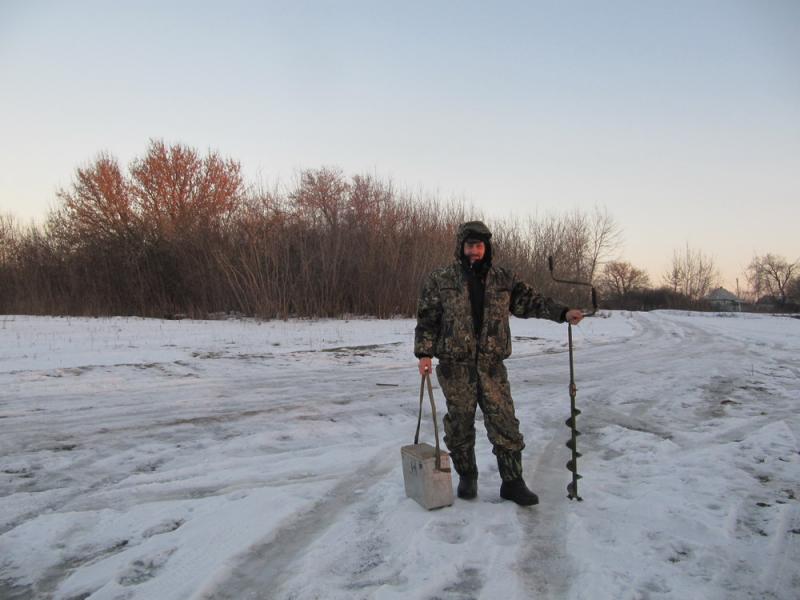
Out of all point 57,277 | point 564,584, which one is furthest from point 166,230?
point 564,584

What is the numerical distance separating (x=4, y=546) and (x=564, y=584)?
124 inches

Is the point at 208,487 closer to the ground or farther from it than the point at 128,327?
closer to the ground

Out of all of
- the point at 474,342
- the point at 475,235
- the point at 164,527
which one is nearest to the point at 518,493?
the point at 474,342

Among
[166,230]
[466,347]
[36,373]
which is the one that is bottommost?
[36,373]

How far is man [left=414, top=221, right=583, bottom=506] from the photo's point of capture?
3.68 m

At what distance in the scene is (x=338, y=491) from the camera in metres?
4.11

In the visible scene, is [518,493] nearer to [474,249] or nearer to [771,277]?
[474,249]

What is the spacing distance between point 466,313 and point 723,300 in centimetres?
7183

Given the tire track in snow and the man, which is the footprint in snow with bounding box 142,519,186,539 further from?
the man

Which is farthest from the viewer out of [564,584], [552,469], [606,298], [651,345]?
[606,298]

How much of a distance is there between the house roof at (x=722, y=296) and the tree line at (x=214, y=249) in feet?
153

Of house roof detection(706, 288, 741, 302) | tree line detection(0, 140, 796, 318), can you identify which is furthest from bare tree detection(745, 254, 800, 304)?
tree line detection(0, 140, 796, 318)

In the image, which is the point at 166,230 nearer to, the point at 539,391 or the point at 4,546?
the point at 539,391

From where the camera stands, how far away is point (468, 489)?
383cm
